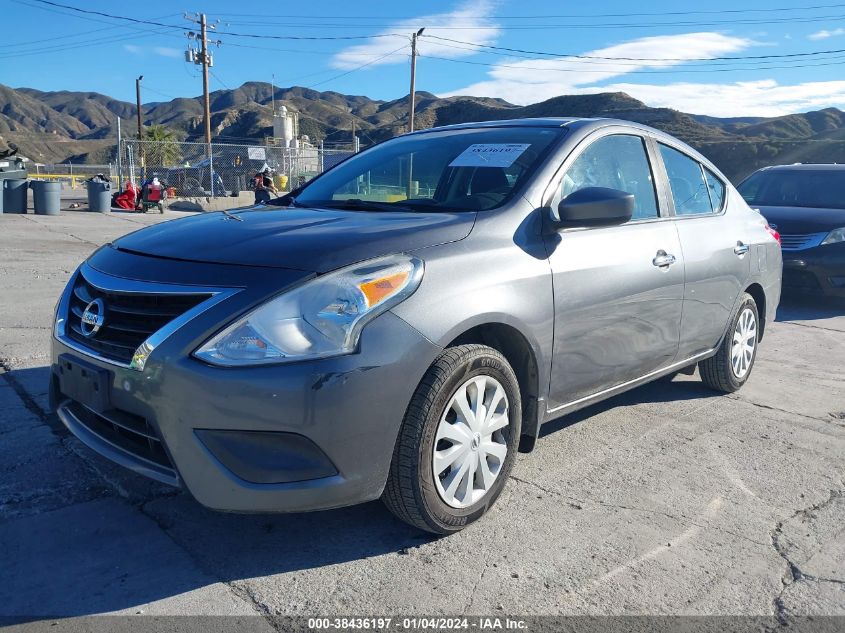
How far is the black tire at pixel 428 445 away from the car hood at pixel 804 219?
7.18 m

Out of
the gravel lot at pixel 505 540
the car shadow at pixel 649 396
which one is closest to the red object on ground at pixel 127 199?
the gravel lot at pixel 505 540

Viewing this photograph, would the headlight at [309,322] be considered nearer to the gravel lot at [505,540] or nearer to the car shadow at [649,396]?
the gravel lot at [505,540]

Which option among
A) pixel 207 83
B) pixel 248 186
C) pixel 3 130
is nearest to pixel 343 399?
pixel 248 186

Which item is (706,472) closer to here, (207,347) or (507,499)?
(507,499)

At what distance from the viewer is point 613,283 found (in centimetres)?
368

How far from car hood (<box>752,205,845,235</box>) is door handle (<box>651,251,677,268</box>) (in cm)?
558

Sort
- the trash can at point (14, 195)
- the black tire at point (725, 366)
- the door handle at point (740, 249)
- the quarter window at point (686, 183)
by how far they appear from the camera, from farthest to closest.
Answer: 1. the trash can at point (14, 195)
2. the black tire at point (725, 366)
3. the door handle at point (740, 249)
4. the quarter window at point (686, 183)

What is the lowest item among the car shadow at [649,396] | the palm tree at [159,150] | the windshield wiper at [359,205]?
the car shadow at [649,396]

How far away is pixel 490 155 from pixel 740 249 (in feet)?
6.96

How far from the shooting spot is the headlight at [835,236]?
8578 millimetres

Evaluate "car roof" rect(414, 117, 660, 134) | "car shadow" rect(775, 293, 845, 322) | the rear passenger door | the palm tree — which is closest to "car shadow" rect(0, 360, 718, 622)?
"car roof" rect(414, 117, 660, 134)

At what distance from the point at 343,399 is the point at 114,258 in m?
1.32

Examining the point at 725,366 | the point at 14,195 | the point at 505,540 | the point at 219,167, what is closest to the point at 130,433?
the point at 505,540

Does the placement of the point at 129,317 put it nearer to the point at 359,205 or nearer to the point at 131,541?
the point at 131,541
